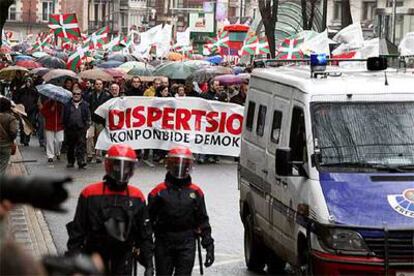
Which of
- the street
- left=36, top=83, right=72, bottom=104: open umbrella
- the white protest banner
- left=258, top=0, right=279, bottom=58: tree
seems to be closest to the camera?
the street

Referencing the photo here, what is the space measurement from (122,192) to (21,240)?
18.0 feet

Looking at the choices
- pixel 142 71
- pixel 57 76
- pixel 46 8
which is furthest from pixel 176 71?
pixel 46 8

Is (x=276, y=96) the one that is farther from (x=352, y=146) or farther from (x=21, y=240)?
(x=21, y=240)

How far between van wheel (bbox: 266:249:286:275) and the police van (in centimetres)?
37

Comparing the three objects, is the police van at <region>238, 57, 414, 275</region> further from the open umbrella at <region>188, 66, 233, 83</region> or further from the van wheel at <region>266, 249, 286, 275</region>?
the open umbrella at <region>188, 66, 233, 83</region>

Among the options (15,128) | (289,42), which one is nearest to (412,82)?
(15,128)

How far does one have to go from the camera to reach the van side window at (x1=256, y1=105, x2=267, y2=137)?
41.1 ft

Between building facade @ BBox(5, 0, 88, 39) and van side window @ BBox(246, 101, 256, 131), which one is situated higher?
van side window @ BBox(246, 101, 256, 131)

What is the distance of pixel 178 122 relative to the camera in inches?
968

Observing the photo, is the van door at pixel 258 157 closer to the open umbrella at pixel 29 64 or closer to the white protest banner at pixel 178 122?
the white protest banner at pixel 178 122

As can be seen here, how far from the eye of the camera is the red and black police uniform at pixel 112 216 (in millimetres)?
8883

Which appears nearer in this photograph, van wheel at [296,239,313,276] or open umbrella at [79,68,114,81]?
van wheel at [296,239,313,276]

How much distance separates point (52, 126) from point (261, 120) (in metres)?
13.1

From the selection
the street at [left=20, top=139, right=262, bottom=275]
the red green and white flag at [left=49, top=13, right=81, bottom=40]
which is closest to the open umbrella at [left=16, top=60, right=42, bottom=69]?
the red green and white flag at [left=49, top=13, right=81, bottom=40]
